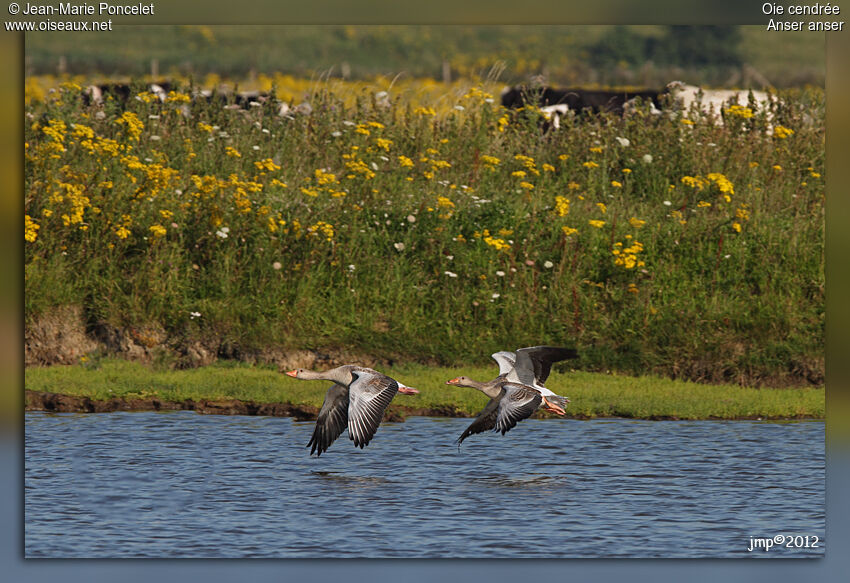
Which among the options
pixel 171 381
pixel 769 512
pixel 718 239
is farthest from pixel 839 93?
pixel 171 381

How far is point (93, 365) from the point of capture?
12.6 meters

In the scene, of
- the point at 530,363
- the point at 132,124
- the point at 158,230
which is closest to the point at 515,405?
the point at 530,363

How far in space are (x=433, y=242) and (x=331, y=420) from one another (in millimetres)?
4589

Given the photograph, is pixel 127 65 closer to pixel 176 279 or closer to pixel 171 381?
pixel 176 279

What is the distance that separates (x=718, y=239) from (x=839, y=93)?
5569 mm

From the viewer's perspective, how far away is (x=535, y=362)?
10.1 meters

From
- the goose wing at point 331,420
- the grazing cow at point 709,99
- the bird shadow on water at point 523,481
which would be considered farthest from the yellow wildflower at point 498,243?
the grazing cow at point 709,99

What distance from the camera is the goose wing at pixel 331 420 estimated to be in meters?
9.62

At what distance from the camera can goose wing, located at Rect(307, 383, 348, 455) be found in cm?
962

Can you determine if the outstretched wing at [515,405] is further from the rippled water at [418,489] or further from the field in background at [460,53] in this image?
the field in background at [460,53]

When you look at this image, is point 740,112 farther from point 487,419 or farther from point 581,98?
point 487,419

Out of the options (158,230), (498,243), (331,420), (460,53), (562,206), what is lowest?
(331,420)

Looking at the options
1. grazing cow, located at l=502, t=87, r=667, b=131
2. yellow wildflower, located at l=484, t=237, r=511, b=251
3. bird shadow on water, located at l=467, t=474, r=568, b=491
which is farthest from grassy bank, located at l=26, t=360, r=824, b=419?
grazing cow, located at l=502, t=87, r=667, b=131

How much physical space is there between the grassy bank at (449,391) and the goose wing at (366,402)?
7.45 ft
